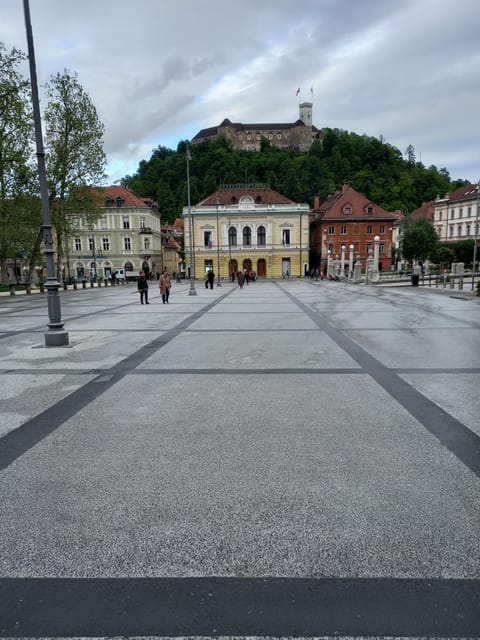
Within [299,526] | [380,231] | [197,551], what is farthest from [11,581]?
[380,231]

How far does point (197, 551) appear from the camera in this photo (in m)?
3.20

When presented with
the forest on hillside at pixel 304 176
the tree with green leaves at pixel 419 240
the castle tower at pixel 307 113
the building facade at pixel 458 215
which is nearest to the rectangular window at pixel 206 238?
the tree with green leaves at pixel 419 240

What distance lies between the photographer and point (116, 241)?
250ft

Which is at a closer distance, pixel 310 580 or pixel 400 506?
pixel 310 580

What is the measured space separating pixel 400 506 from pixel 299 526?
907 millimetres

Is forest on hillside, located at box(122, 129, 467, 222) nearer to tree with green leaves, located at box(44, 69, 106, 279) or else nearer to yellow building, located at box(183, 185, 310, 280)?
yellow building, located at box(183, 185, 310, 280)

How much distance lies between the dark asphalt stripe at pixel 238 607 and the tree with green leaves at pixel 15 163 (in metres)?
36.5

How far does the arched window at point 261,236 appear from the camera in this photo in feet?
240

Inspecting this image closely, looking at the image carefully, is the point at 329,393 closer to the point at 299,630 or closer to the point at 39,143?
the point at 299,630

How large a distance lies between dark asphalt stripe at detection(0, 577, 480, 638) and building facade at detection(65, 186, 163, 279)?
7552 centimetres

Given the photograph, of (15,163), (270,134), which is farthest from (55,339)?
(270,134)

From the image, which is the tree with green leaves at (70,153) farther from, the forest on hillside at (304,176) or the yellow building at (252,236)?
the forest on hillside at (304,176)

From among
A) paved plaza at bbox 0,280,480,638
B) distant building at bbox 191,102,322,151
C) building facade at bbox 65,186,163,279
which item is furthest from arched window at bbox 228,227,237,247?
distant building at bbox 191,102,322,151

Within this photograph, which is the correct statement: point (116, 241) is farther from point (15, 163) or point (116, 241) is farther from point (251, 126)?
point (251, 126)
